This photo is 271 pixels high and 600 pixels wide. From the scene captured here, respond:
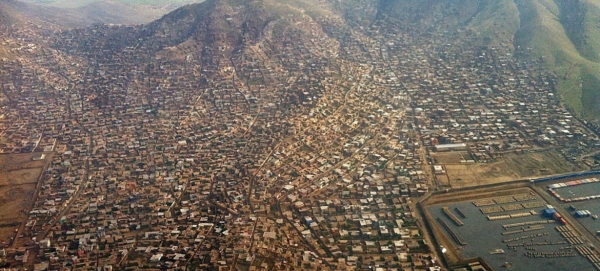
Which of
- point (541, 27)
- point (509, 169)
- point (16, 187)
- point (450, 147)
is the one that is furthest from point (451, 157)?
point (16, 187)

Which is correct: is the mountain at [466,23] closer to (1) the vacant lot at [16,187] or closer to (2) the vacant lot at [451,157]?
(2) the vacant lot at [451,157]

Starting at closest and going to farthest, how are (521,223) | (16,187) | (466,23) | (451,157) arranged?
(521,223)
(16,187)
(451,157)
(466,23)

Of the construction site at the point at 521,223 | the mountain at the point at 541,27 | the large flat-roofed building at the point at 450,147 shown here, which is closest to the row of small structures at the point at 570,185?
the construction site at the point at 521,223

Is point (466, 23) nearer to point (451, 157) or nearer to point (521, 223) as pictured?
point (451, 157)

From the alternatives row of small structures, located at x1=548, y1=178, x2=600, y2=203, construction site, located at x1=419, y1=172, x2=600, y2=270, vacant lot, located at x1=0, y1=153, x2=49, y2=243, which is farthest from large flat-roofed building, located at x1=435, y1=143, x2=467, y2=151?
vacant lot, located at x1=0, y1=153, x2=49, y2=243

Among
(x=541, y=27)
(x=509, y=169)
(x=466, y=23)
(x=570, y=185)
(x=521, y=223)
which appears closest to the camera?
(x=521, y=223)

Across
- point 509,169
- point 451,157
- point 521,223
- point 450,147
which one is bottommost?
point 521,223
